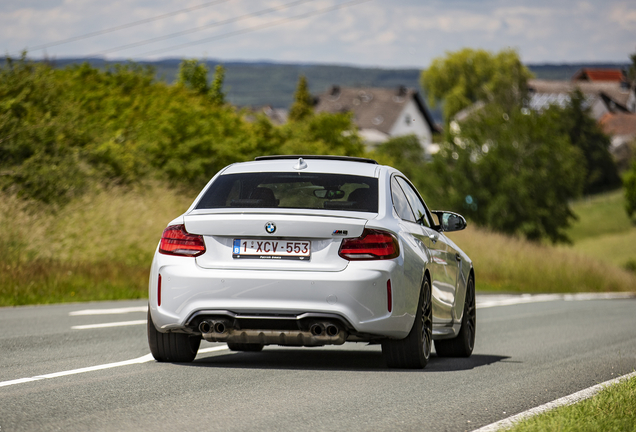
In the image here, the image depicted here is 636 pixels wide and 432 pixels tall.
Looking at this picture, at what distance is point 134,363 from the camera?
8.80 metres

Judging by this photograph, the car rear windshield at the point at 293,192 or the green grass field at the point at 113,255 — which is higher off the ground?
the car rear windshield at the point at 293,192

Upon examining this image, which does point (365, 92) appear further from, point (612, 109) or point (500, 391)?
point (500, 391)

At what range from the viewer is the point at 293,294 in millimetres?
7684

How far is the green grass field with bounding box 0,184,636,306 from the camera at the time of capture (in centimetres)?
1761

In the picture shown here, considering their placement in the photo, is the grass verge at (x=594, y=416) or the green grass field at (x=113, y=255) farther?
the green grass field at (x=113, y=255)

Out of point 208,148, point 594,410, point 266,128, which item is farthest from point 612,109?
point 594,410

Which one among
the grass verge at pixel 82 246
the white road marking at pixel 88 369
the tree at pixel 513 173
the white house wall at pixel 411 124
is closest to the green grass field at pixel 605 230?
the tree at pixel 513 173

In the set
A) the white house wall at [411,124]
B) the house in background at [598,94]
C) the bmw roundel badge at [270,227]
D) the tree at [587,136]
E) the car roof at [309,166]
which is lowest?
the white house wall at [411,124]

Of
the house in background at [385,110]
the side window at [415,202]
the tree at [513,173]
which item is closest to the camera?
the side window at [415,202]

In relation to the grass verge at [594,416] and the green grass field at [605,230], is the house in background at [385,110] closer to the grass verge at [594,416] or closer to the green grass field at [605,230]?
the green grass field at [605,230]

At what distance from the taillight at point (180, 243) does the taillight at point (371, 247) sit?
3.58ft

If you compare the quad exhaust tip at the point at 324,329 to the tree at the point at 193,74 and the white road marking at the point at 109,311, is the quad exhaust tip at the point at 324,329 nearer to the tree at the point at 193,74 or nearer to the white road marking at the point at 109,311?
the white road marking at the point at 109,311

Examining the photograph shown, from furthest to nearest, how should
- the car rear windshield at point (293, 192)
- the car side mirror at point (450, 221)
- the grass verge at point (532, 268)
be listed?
the grass verge at point (532, 268)
the car side mirror at point (450, 221)
the car rear windshield at point (293, 192)

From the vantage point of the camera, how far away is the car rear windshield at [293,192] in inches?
327
